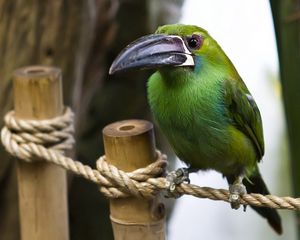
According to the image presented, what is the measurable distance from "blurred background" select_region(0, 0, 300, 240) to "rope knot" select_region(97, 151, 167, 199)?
0.37 metres

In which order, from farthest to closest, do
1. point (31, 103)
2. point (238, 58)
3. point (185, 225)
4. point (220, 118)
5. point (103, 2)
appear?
point (185, 225) → point (238, 58) → point (103, 2) → point (31, 103) → point (220, 118)

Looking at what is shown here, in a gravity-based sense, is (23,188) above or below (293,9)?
below

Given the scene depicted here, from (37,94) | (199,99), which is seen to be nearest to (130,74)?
(37,94)

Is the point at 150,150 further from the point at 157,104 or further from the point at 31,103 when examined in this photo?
the point at 31,103

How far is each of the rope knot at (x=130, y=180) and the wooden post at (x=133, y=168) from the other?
2cm

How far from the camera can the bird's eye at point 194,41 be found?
58.1 inches

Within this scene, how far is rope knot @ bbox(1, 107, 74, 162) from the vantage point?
1.65 meters

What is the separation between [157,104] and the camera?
1552mm

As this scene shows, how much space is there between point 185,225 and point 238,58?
81 centimetres

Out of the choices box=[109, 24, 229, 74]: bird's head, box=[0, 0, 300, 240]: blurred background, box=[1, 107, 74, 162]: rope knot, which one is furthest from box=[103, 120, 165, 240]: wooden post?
box=[0, 0, 300, 240]: blurred background

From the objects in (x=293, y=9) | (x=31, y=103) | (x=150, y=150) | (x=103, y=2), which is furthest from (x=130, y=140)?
(x=103, y=2)

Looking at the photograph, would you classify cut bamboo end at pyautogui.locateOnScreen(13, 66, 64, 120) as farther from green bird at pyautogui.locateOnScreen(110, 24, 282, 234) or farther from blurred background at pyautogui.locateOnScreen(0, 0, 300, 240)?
blurred background at pyautogui.locateOnScreen(0, 0, 300, 240)

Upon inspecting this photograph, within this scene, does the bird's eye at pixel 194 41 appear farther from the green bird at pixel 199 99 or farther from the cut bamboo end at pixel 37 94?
the cut bamboo end at pixel 37 94

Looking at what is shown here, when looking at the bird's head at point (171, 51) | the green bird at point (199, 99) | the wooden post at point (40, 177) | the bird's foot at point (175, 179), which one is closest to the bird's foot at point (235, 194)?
the green bird at point (199, 99)
